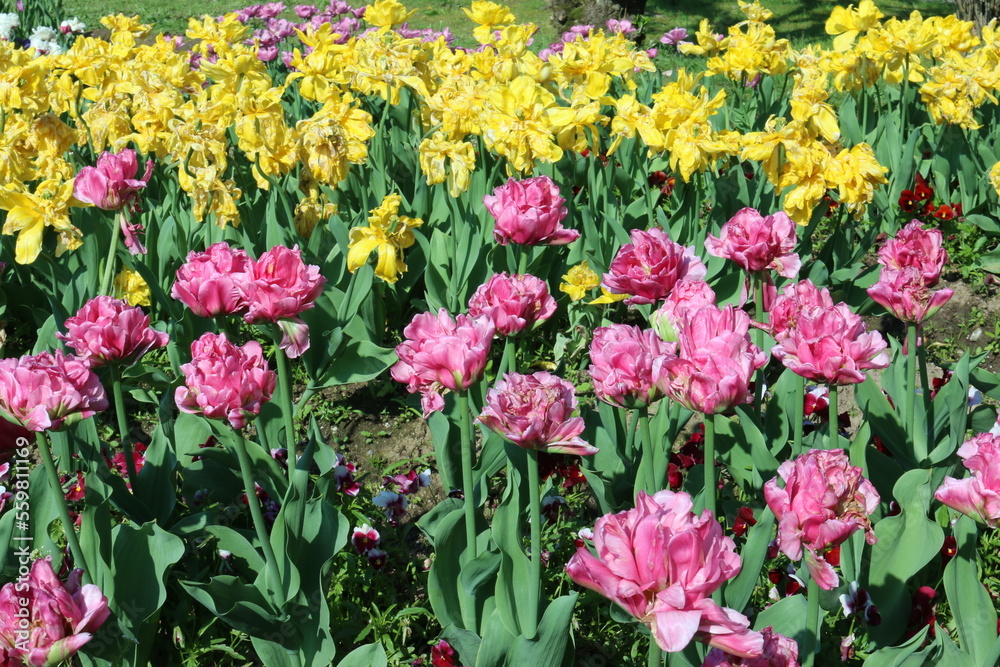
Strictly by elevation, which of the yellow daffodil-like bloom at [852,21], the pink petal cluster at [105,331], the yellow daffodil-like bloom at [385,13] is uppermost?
the yellow daffodil-like bloom at [385,13]

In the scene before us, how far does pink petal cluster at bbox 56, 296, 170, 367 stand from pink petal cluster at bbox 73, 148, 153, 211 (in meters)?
0.85

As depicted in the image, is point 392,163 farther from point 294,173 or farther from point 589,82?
point 589,82

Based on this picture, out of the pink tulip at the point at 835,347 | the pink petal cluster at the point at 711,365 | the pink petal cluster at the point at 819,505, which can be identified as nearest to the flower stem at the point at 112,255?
the pink petal cluster at the point at 711,365

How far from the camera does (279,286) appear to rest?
5.65 feet

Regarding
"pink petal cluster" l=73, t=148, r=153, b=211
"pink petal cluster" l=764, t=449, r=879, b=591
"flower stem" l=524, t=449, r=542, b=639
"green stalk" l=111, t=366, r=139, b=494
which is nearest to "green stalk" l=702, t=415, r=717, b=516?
"pink petal cluster" l=764, t=449, r=879, b=591

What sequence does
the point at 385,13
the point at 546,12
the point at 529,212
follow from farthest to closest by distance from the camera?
the point at 546,12, the point at 385,13, the point at 529,212

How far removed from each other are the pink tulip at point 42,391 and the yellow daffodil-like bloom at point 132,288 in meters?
1.70

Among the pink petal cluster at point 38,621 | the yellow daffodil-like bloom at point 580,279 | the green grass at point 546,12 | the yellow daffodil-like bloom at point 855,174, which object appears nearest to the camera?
the pink petal cluster at point 38,621

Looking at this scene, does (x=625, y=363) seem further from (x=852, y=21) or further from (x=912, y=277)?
(x=852, y=21)

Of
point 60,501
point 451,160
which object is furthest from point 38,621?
point 451,160

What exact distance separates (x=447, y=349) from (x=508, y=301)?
31 cm

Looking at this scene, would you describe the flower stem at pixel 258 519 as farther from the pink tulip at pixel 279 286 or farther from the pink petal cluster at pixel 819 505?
the pink petal cluster at pixel 819 505

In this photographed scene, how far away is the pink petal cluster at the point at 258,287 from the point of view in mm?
1729

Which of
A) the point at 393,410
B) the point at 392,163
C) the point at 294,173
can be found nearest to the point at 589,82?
the point at 392,163
